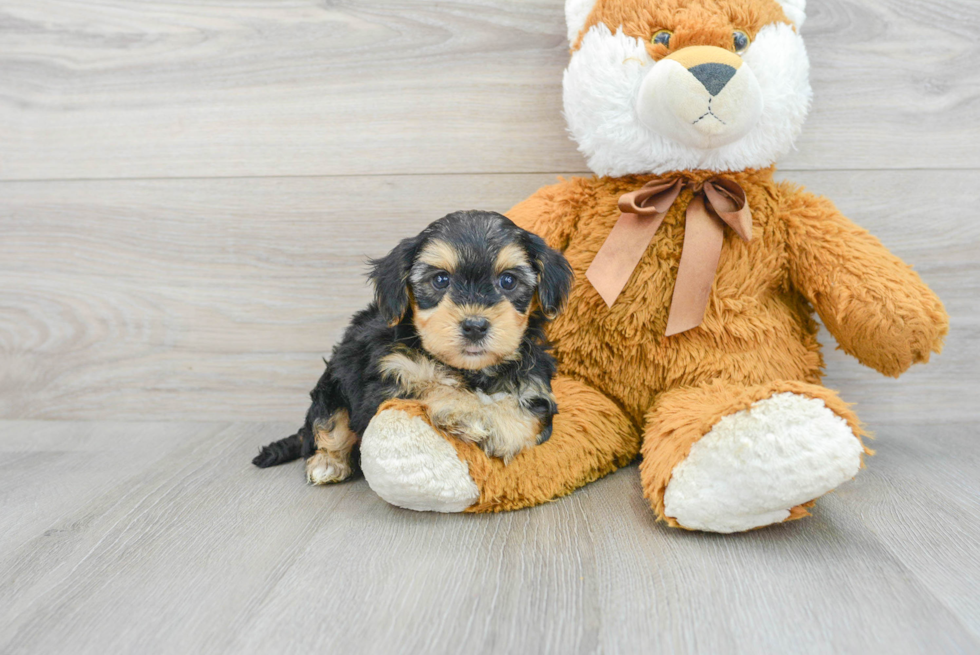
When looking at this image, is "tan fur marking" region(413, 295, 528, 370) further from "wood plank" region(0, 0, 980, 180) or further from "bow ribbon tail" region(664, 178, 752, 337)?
"wood plank" region(0, 0, 980, 180)

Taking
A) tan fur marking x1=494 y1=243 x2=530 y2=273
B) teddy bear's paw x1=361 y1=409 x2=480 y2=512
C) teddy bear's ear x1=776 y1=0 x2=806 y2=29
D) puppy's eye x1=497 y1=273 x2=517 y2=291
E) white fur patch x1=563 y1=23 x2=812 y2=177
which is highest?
teddy bear's ear x1=776 y1=0 x2=806 y2=29

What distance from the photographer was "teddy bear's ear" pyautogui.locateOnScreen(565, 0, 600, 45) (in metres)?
1.59

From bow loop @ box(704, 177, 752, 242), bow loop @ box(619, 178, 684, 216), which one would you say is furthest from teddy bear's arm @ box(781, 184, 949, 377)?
bow loop @ box(619, 178, 684, 216)

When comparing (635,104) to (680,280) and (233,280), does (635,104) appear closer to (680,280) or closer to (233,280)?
(680,280)

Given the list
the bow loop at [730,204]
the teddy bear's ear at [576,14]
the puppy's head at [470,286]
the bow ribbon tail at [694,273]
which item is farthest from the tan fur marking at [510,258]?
the teddy bear's ear at [576,14]

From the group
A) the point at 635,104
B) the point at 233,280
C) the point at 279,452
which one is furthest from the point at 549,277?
the point at 233,280

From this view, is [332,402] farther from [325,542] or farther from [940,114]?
[940,114]

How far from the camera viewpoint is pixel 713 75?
137 cm

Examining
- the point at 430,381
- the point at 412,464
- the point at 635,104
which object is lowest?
the point at 412,464

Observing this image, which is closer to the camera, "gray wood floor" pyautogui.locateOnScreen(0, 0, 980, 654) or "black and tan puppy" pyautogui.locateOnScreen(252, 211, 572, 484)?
"black and tan puppy" pyautogui.locateOnScreen(252, 211, 572, 484)

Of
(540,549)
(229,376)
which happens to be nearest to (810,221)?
(540,549)

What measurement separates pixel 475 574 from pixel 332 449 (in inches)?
23.8

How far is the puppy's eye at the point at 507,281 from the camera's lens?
1307mm

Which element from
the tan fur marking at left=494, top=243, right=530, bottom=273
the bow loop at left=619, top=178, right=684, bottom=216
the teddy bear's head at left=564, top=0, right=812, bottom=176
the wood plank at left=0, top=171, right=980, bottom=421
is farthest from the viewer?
the wood plank at left=0, top=171, right=980, bottom=421
